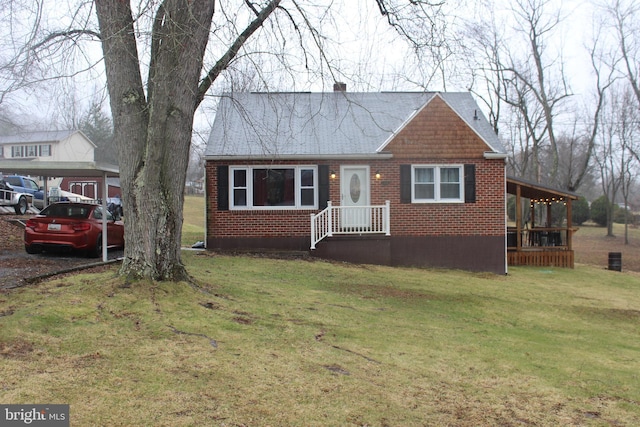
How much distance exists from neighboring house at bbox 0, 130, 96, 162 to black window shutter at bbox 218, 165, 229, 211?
4063 cm

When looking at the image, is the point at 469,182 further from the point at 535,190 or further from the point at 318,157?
the point at 318,157

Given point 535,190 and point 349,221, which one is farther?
point 535,190

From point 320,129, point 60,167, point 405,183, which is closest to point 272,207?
point 320,129

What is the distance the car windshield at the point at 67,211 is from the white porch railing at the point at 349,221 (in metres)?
6.46

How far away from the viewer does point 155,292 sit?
7.63 m

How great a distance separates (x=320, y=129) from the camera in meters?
18.6

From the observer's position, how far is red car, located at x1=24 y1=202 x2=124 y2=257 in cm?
1239

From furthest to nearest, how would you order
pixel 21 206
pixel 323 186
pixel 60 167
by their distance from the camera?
pixel 21 206
pixel 323 186
pixel 60 167

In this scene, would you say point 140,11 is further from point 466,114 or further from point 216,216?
point 466,114

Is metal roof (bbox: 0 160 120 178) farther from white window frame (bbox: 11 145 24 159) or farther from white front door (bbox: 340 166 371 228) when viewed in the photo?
white window frame (bbox: 11 145 24 159)

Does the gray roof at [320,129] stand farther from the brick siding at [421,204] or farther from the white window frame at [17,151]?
the white window frame at [17,151]

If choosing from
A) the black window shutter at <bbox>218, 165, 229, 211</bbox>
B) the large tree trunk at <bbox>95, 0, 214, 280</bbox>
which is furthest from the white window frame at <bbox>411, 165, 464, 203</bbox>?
the large tree trunk at <bbox>95, 0, 214, 280</bbox>

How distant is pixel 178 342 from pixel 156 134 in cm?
335

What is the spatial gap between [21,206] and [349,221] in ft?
53.6
